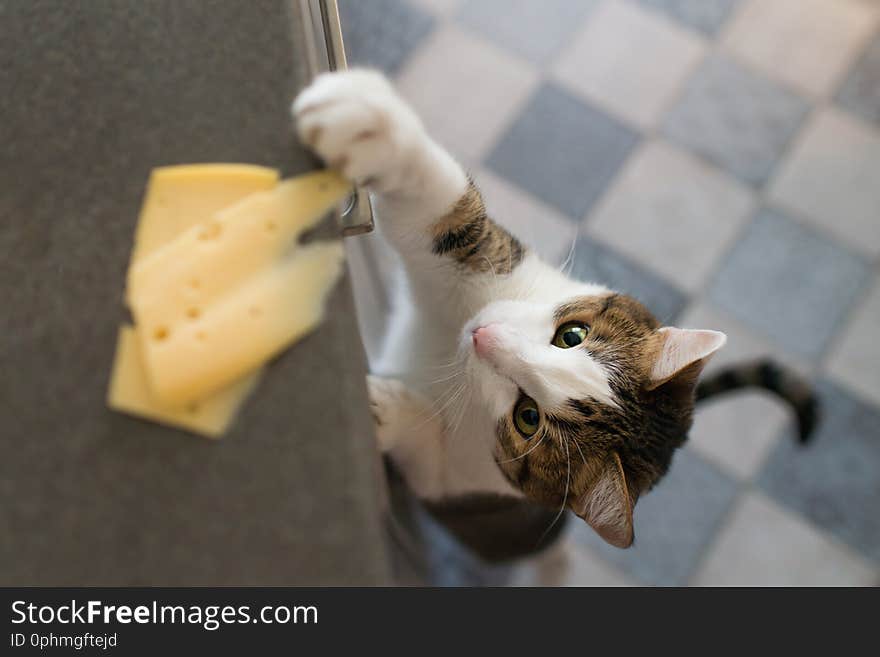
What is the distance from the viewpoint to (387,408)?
3.02ft

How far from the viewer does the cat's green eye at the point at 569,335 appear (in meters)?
0.92

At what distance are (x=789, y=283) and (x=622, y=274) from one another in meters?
0.43

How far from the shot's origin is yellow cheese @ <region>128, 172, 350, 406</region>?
54cm

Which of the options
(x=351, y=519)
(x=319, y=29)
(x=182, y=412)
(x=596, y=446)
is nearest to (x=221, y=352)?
(x=182, y=412)

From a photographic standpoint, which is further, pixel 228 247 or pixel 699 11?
pixel 699 11

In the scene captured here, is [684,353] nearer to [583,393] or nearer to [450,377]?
[583,393]

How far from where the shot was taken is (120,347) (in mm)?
554

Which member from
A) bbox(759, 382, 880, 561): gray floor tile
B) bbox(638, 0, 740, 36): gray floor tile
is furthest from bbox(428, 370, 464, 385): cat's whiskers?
bbox(638, 0, 740, 36): gray floor tile

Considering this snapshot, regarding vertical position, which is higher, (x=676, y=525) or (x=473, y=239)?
(x=473, y=239)

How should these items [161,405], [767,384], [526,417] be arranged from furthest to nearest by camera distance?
1. [767,384]
2. [526,417]
3. [161,405]

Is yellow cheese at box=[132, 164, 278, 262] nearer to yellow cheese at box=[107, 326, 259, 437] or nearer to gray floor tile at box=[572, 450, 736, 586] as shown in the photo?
yellow cheese at box=[107, 326, 259, 437]

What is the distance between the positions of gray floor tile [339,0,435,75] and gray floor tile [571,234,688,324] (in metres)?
0.69

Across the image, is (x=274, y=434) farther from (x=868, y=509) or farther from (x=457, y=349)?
(x=868, y=509)

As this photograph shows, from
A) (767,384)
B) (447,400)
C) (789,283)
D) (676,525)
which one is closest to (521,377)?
(447,400)
